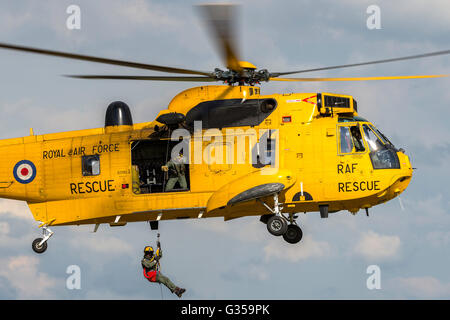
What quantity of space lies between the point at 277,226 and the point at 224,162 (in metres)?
2.16

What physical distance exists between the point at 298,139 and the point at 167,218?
4.21 meters

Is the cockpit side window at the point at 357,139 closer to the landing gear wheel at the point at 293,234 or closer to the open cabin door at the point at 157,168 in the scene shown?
the landing gear wheel at the point at 293,234

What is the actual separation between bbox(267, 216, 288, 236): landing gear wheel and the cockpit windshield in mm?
2713

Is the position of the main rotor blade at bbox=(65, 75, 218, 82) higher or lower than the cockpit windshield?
higher

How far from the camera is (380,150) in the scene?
20.3 meters

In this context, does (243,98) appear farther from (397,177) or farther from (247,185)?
(397,177)

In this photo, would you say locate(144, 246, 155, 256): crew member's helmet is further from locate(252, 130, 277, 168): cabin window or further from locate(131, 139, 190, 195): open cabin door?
locate(252, 130, 277, 168): cabin window

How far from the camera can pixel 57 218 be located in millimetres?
22141

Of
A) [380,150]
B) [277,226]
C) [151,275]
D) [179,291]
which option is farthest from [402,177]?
[151,275]

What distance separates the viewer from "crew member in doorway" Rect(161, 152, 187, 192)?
828 inches

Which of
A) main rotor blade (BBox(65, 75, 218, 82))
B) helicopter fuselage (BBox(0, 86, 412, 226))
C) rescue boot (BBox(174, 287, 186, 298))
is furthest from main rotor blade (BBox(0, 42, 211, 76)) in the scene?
rescue boot (BBox(174, 287, 186, 298))

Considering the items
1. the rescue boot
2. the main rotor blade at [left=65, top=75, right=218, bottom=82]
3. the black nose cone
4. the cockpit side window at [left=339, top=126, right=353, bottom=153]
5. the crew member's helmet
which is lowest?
the rescue boot

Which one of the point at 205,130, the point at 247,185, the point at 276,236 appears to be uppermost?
the point at 205,130

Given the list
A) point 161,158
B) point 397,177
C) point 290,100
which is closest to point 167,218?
point 161,158
